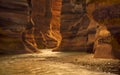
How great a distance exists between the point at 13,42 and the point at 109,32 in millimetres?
15293

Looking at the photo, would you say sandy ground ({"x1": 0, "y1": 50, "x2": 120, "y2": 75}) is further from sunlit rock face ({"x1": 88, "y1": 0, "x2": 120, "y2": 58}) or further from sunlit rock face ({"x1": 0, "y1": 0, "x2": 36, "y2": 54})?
sunlit rock face ({"x1": 0, "y1": 0, "x2": 36, "y2": 54})

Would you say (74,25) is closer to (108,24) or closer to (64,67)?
(108,24)

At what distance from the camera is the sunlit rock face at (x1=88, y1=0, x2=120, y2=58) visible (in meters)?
18.2

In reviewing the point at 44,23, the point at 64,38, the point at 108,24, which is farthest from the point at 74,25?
the point at 108,24

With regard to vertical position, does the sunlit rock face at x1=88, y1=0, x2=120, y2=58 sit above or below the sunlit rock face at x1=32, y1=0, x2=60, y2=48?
above

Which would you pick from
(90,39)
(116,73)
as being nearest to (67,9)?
(90,39)

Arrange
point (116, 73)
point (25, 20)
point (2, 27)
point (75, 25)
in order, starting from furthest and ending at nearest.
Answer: point (75, 25) < point (25, 20) < point (2, 27) < point (116, 73)

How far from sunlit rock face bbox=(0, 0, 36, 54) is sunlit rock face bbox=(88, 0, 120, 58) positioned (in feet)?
45.7

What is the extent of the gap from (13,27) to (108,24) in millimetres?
16197

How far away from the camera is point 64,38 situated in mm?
40438

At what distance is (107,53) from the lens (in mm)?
19359

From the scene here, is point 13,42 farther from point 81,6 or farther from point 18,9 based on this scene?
point 81,6

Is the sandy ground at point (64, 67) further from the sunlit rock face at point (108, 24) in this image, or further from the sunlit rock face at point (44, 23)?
the sunlit rock face at point (44, 23)

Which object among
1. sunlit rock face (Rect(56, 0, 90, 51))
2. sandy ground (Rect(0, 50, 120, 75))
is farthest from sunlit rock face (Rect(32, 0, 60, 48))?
sandy ground (Rect(0, 50, 120, 75))
